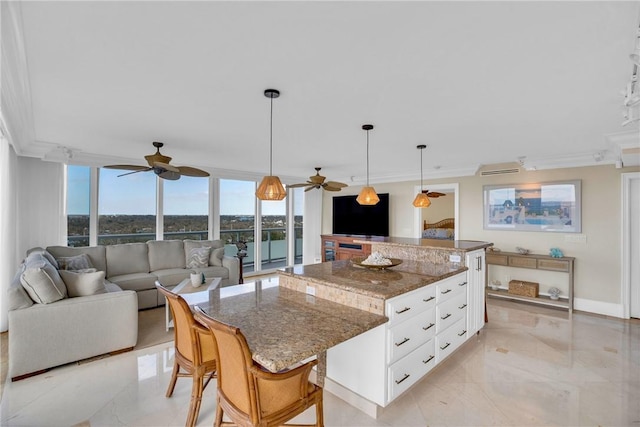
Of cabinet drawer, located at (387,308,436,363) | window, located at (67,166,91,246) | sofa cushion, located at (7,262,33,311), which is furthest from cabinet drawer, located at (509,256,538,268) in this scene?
window, located at (67,166,91,246)

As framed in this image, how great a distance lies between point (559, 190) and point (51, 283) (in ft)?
22.2

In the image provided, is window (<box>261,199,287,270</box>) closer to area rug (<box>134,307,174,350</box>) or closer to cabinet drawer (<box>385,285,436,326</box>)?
area rug (<box>134,307,174,350</box>)

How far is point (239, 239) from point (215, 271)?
65.2 inches

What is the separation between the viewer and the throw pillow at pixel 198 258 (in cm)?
515

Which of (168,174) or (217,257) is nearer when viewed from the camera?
(168,174)

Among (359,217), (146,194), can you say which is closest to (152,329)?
(146,194)

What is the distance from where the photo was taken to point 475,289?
3.25m

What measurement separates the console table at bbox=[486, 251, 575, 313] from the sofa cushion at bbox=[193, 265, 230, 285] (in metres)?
4.62

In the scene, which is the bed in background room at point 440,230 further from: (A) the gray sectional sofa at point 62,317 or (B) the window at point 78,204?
(B) the window at point 78,204

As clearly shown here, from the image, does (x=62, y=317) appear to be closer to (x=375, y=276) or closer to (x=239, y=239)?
(x=375, y=276)

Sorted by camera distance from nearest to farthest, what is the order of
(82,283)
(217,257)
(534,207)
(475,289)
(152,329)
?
(82,283), (475,289), (152,329), (534,207), (217,257)

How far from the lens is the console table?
4416 mm

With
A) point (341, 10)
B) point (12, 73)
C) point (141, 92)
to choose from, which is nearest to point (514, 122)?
point (341, 10)

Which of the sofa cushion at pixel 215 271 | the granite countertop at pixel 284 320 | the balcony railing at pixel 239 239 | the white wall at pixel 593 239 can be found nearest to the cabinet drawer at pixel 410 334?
the granite countertop at pixel 284 320
